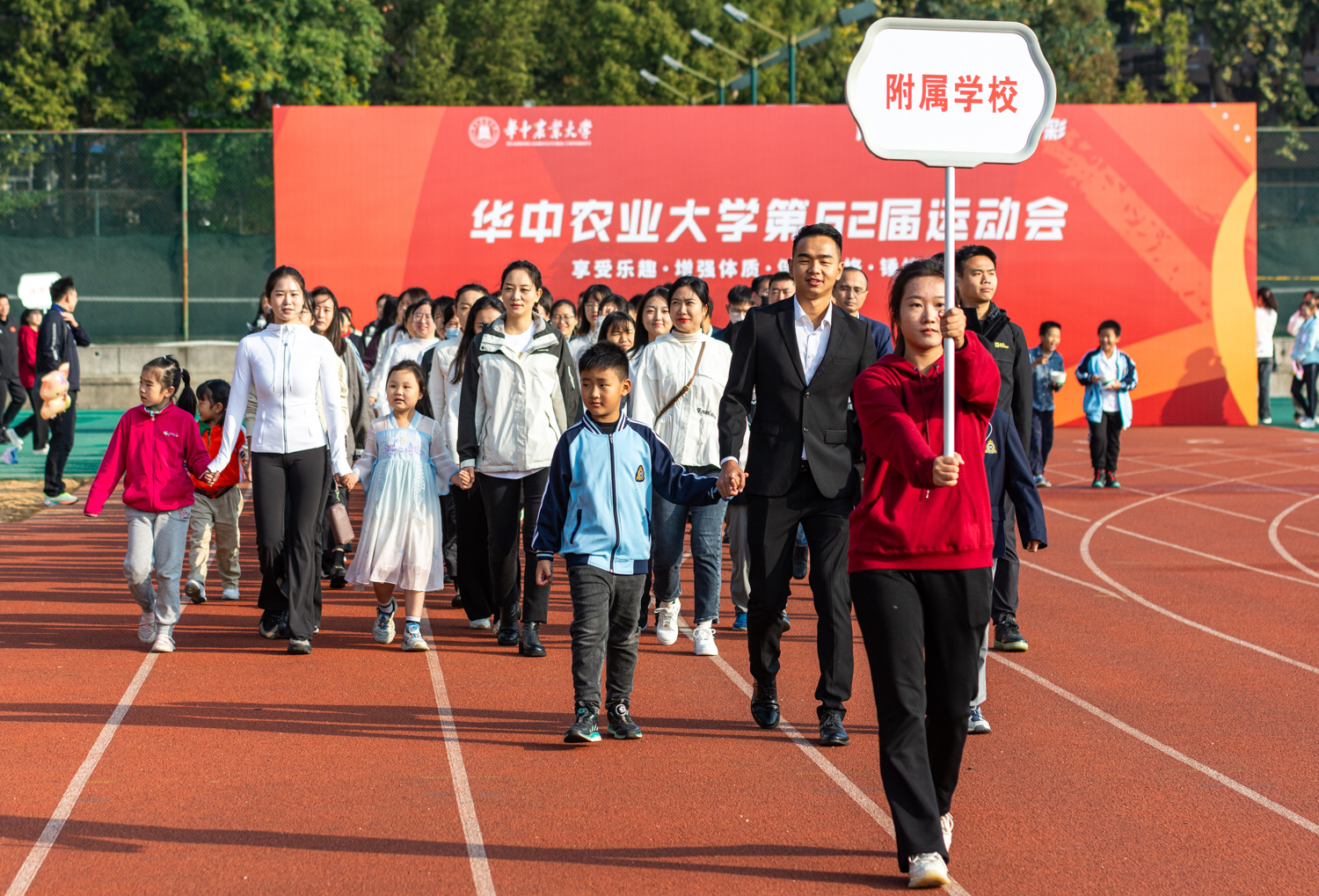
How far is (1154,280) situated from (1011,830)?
18.2 m

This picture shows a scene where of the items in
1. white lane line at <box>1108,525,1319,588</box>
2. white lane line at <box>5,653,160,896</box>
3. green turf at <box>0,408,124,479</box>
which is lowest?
white lane line at <box>5,653,160,896</box>

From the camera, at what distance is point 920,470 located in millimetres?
4273

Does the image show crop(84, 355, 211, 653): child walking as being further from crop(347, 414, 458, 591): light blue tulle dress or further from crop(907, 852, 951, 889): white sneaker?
crop(907, 852, 951, 889): white sneaker

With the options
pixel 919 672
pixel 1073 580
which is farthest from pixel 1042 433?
pixel 919 672

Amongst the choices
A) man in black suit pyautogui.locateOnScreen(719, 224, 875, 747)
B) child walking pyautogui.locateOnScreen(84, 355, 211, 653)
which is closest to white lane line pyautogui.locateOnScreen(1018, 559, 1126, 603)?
man in black suit pyautogui.locateOnScreen(719, 224, 875, 747)

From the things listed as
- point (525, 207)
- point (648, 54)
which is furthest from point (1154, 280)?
point (648, 54)

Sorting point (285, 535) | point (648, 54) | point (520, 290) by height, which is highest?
point (648, 54)

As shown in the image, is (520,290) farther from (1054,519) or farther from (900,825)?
(1054,519)

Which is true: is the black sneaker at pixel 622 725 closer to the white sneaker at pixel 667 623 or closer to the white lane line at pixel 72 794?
the white sneaker at pixel 667 623

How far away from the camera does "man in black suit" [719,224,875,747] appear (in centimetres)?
588

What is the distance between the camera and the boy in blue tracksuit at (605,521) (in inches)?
235

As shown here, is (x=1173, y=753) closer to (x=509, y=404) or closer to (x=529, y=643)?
(x=529, y=643)

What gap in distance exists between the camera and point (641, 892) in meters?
4.36

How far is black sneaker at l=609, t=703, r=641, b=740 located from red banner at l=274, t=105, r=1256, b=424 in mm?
14844
